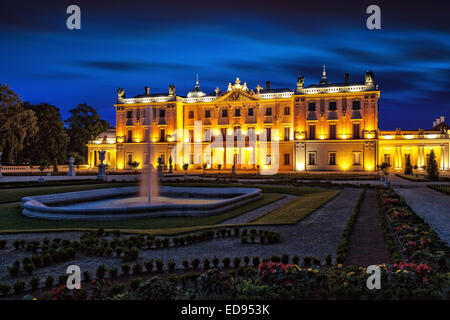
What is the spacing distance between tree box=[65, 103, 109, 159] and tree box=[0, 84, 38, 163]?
69.3ft

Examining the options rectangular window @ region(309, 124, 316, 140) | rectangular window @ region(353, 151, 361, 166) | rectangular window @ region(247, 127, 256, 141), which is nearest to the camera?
rectangular window @ region(353, 151, 361, 166)

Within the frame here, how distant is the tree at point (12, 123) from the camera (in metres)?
39.9

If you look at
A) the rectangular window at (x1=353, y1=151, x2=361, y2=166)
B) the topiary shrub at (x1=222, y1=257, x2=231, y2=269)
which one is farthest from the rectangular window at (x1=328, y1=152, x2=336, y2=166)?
the topiary shrub at (x1=222, y1=257, x2=231, y2=269)

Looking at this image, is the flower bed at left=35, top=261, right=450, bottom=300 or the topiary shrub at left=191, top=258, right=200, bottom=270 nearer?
the flower bed at left=35, top=261, right=450, bottom=300

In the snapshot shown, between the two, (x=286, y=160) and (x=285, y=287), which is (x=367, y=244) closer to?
(x=285, y=287)

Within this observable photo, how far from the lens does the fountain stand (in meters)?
12.5

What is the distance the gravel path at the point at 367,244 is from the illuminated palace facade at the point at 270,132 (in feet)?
103

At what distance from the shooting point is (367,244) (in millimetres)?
7910

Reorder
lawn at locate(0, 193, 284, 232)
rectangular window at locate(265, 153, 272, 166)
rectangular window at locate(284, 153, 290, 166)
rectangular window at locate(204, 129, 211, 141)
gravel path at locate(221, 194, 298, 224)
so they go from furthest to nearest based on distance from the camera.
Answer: rectangular window at locate(204, 129, 211, 141), rectangular window at locate(265, 153, 272, 166), rectangular window at locate(284, 153, 290, 166), gravel path at locate(221, 194, 298, 224), lawn at locate(0, 193, 284, 232)

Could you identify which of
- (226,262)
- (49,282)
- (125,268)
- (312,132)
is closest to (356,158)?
(312,132)

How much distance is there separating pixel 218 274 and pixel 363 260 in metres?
3.02

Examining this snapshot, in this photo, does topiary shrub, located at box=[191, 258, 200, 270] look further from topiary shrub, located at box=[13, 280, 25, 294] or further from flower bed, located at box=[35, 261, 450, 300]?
topiary shrub, located at box=[13, 280, 25, 294]

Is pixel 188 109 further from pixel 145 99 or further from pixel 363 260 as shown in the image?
pixel 363 260

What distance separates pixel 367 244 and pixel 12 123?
4158 cm
